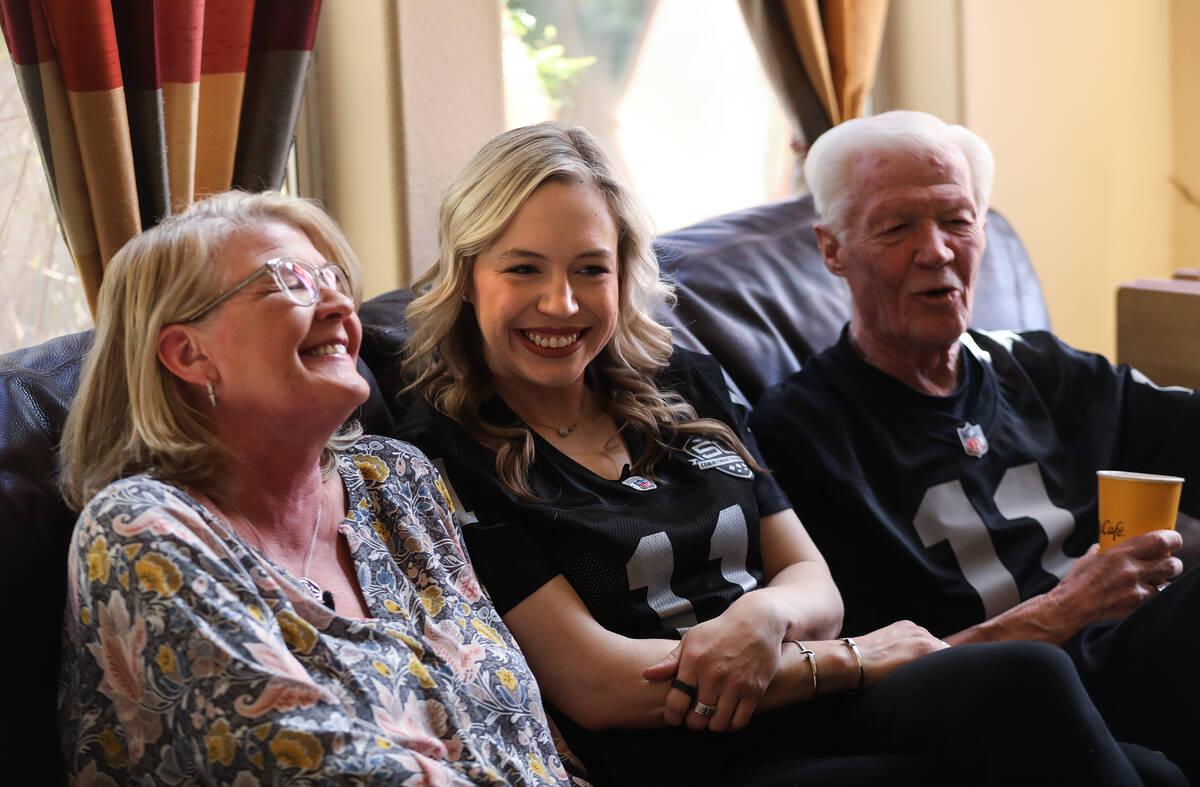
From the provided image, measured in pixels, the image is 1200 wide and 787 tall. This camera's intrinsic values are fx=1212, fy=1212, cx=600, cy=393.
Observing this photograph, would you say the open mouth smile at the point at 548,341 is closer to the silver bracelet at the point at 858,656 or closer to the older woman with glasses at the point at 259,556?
the older woman with glasses at the point at 259,556

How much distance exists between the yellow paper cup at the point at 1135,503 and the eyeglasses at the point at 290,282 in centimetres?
117

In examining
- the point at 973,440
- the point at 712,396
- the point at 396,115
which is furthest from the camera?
the point at 396,115

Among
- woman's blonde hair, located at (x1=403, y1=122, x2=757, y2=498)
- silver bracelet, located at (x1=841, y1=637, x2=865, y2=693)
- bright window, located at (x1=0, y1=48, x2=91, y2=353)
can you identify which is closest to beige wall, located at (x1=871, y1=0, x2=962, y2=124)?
woman's blonde hair, located at (x1=403, y1=122, x2=757, y2=498)

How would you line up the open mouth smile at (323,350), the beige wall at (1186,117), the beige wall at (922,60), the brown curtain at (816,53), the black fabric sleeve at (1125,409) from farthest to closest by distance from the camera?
the beige wall at (1186,117) → the beige wall at (922,60) → the brown curtain at (816,53) → the black fabric sleeve at (1125,409) → the open mouth smile at (323,350)

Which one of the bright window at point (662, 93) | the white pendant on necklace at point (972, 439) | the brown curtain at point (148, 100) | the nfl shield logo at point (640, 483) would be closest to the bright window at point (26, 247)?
the brown curtain at point (148, 100)

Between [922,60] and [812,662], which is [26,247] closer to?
[812,662]

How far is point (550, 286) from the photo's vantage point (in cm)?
162

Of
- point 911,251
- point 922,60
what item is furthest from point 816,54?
point 911,251

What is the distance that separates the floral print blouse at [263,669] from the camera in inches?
42.2

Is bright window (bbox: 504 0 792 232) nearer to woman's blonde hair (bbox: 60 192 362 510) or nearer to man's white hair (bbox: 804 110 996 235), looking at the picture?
man's white hair (bbox: 804 110 996 235)

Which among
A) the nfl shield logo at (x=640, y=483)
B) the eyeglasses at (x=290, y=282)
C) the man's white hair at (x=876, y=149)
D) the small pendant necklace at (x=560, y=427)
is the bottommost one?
the nfl shield logo at (x=640, y=483)

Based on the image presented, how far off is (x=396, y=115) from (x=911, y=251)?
954 millimetres

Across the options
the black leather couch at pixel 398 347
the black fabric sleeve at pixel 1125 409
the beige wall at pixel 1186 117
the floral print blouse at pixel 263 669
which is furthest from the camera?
the beige wall at pixel 1186 117

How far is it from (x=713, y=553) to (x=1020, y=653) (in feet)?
1.40
